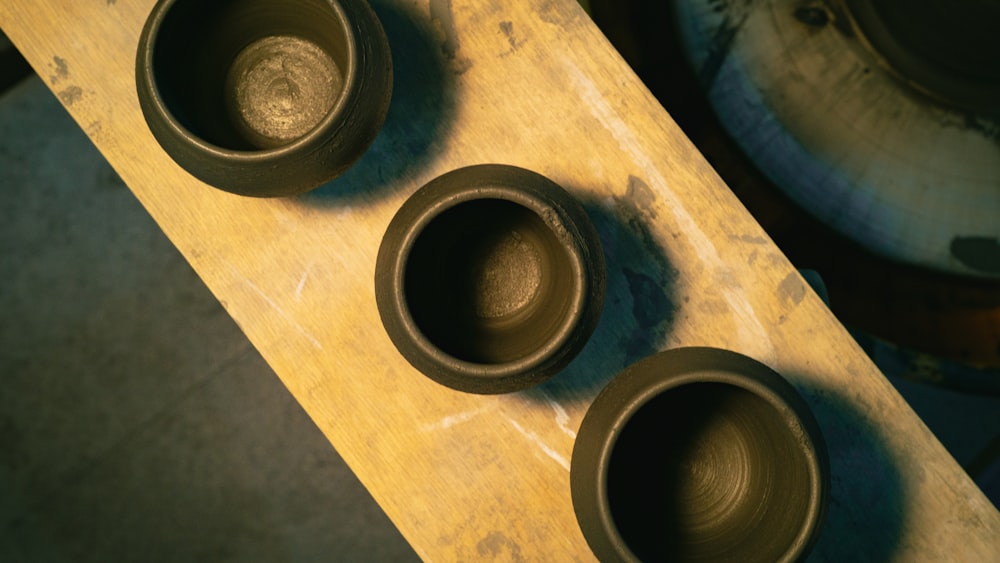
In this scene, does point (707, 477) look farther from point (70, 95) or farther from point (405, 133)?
point (70, 95)

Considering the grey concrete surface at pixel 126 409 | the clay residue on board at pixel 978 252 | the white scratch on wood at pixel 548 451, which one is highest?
the clay residue on board at pixel 978 252

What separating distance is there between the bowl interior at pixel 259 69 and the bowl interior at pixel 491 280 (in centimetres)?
26

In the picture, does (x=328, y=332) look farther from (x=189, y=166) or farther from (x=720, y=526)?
(x=720, y=526)

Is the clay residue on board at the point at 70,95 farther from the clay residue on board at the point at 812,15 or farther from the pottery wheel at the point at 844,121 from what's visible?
the clay residue on board at the point at 812,15

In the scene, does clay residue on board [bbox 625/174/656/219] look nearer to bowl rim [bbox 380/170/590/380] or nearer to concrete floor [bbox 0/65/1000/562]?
bowl rim [bbox 380/170/590/380]

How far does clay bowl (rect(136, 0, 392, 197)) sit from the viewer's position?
81 centimetres

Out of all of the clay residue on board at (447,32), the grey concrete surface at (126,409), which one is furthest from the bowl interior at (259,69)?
the grey concrete surface at (126,409)

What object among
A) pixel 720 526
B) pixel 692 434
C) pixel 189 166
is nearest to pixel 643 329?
pixel 692 434

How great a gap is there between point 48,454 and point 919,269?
232 centimetres

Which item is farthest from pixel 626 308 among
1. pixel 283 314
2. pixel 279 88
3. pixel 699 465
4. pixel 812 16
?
pixel 812 16

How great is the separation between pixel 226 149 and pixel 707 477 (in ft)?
2.65

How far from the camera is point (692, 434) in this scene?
0.98 metres

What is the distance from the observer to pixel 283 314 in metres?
0.97

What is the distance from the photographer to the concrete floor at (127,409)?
1.92 meters
